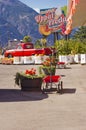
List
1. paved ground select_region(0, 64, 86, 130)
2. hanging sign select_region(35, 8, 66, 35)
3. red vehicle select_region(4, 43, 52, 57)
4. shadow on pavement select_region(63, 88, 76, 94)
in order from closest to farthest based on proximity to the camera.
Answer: paved ground select_region(0, 64, 86, 130) → shadow on pavement select_region(63, 88, 76, 94) → red vehicle select_region(4, 43, 52, 57) → hanging sign select_region(35, 8, 66, 35)

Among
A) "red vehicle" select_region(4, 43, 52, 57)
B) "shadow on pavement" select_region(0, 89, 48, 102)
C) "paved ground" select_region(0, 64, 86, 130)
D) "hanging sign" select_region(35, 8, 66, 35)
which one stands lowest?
"paved ground" select_region(0, 64, 86, 130)

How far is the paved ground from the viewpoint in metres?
10.9

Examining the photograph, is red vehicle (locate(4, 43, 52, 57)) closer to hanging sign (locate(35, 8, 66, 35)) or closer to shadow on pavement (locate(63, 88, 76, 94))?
shadow on pavement (locate(63, 88, 76, 94))

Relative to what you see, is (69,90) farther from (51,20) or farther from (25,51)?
(51,20)

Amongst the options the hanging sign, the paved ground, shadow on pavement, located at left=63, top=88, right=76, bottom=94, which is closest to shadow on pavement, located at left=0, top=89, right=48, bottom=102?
the paved ground

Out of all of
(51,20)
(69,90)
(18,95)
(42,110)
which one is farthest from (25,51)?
(51,20)

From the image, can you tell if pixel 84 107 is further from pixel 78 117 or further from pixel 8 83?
pixel 8 83

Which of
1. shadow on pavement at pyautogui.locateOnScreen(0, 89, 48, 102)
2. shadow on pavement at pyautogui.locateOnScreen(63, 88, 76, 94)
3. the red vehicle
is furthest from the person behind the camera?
the red vehicle

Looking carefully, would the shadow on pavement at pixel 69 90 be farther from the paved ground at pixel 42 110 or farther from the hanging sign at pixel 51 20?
the hanging sign at pixel 51 20

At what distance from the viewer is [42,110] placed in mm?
13461

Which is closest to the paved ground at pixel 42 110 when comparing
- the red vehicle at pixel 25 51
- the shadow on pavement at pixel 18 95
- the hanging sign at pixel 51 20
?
the shadow on pavement at pixel 18 95

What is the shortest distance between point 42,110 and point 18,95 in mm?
4151

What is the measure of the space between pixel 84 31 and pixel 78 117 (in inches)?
4194

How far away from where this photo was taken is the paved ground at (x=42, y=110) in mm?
10945
